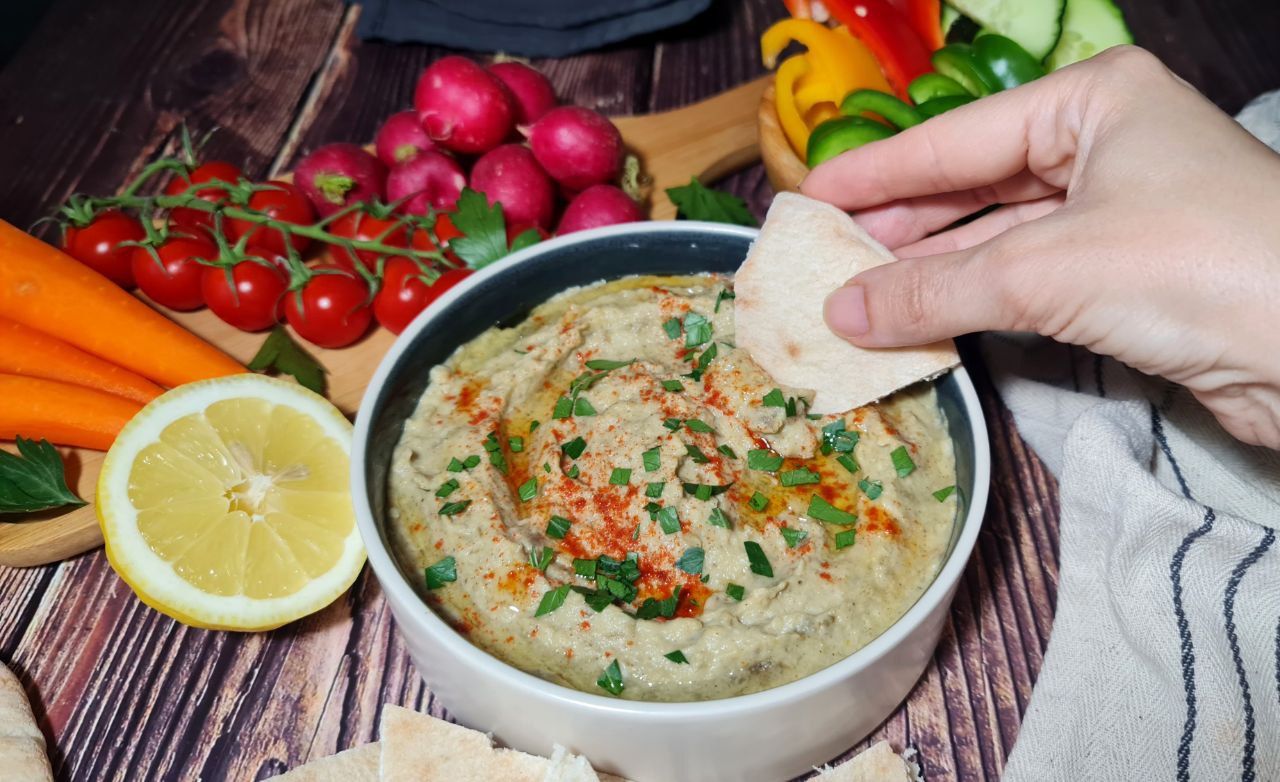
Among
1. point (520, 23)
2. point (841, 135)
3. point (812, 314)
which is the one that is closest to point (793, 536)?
point (812, 314)

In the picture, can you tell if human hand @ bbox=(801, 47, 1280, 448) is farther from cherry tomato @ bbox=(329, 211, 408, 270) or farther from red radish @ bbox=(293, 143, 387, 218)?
red radish @ bbox=(293, 143, 387, 218)

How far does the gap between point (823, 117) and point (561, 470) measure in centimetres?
184

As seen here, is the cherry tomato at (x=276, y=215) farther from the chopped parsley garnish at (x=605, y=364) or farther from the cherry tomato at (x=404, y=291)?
the chopped parsley garnish at (x=605, y=364)

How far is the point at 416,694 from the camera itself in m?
2.66

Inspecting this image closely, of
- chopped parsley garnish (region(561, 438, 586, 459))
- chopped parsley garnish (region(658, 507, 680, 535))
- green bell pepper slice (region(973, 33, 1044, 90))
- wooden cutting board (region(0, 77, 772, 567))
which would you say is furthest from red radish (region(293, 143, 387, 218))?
green bell pepper slice (region(973, 33, 1044, 90))

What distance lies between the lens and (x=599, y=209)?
133 inches

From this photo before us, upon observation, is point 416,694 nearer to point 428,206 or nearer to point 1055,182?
point 428,206

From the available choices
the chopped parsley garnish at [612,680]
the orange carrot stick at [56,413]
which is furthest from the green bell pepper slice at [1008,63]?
the orange carrot stick at [56,413]

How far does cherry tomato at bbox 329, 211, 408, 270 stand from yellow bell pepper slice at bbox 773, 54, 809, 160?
1332mm

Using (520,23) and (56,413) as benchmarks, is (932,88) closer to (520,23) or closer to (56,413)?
(520,23)

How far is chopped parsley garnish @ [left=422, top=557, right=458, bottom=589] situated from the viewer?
7.52 feet

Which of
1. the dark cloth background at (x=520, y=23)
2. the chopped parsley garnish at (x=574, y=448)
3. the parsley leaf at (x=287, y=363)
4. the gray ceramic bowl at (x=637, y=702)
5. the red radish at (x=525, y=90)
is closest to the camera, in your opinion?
the gray ceramic bowl at (x=637, y=702)

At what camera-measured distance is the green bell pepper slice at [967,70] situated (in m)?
3.36

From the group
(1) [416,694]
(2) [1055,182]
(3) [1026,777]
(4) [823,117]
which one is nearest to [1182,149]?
(2) [1055,182]
